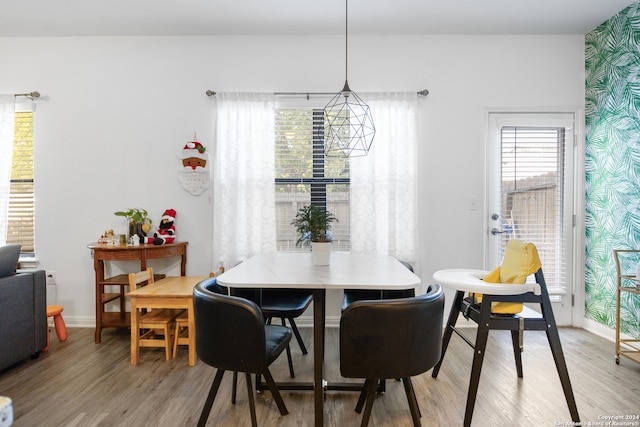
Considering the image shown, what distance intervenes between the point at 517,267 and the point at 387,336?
0.96 metres

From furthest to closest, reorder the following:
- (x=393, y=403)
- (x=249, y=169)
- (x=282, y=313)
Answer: (x=249, y=169) → (x=282, y=313) → (x=393, y=403)

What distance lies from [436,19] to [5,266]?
381 centimetres

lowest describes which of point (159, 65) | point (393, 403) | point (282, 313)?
point (393, 403)

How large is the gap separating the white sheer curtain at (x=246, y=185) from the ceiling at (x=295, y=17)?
0.65 m

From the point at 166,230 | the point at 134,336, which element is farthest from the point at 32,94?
the point at 134,336

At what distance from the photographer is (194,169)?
316cm

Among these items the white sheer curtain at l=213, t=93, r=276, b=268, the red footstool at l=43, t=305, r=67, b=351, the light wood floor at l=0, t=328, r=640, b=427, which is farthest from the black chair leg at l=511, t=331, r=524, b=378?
the red footstool at l=43, t=305, r=67, b=351

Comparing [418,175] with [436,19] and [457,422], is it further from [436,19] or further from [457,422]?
[457,422]

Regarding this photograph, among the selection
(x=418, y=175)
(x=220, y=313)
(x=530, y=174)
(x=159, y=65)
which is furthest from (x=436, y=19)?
(x=220, y=313)

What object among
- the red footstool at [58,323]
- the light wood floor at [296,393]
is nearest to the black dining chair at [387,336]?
the light wood floor at [296,393]

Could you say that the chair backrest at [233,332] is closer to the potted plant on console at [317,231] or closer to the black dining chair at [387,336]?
the black dining chair at [387,336]

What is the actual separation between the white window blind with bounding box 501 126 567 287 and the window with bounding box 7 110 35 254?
4.57 metres

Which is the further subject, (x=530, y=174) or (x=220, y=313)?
(x=530, y=174)

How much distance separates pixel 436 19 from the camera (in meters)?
2.91
